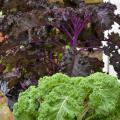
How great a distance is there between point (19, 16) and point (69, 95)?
65cm

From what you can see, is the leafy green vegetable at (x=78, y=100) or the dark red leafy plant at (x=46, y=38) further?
the dark red leafy plant at (x=46, y=38)

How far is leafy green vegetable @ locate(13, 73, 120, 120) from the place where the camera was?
133cm

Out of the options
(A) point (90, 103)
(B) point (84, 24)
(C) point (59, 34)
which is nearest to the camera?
(A) point (90, 103)

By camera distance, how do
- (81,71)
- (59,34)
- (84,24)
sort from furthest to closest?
(59,34) → (84,24) → (81,71)

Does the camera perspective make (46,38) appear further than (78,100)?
Yes

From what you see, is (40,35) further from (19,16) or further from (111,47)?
(111,47)

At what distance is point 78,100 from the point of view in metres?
1.33

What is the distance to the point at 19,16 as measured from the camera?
6.19 ft

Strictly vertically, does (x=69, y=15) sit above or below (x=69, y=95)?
above

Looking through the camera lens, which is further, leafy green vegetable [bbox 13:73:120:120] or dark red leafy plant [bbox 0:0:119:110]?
dark red leafy plant [bbox 0:0:119:110]

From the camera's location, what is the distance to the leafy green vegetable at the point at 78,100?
4.35 feet

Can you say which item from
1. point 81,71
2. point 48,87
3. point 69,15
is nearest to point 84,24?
point 69,15

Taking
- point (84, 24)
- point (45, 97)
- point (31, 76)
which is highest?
point (84, 24)

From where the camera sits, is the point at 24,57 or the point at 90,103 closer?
the point at 90,103
